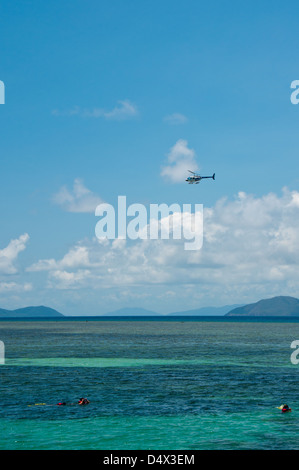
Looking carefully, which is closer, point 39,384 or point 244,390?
point 244,390

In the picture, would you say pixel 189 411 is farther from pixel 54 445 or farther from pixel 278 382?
pixel 278 382

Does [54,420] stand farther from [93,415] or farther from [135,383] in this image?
[135,383]

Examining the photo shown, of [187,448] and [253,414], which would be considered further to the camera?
[253,414]

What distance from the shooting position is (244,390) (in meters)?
→ 64.4

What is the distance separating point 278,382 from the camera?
7144 centimetres

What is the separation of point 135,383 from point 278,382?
A: 21.0 metres
